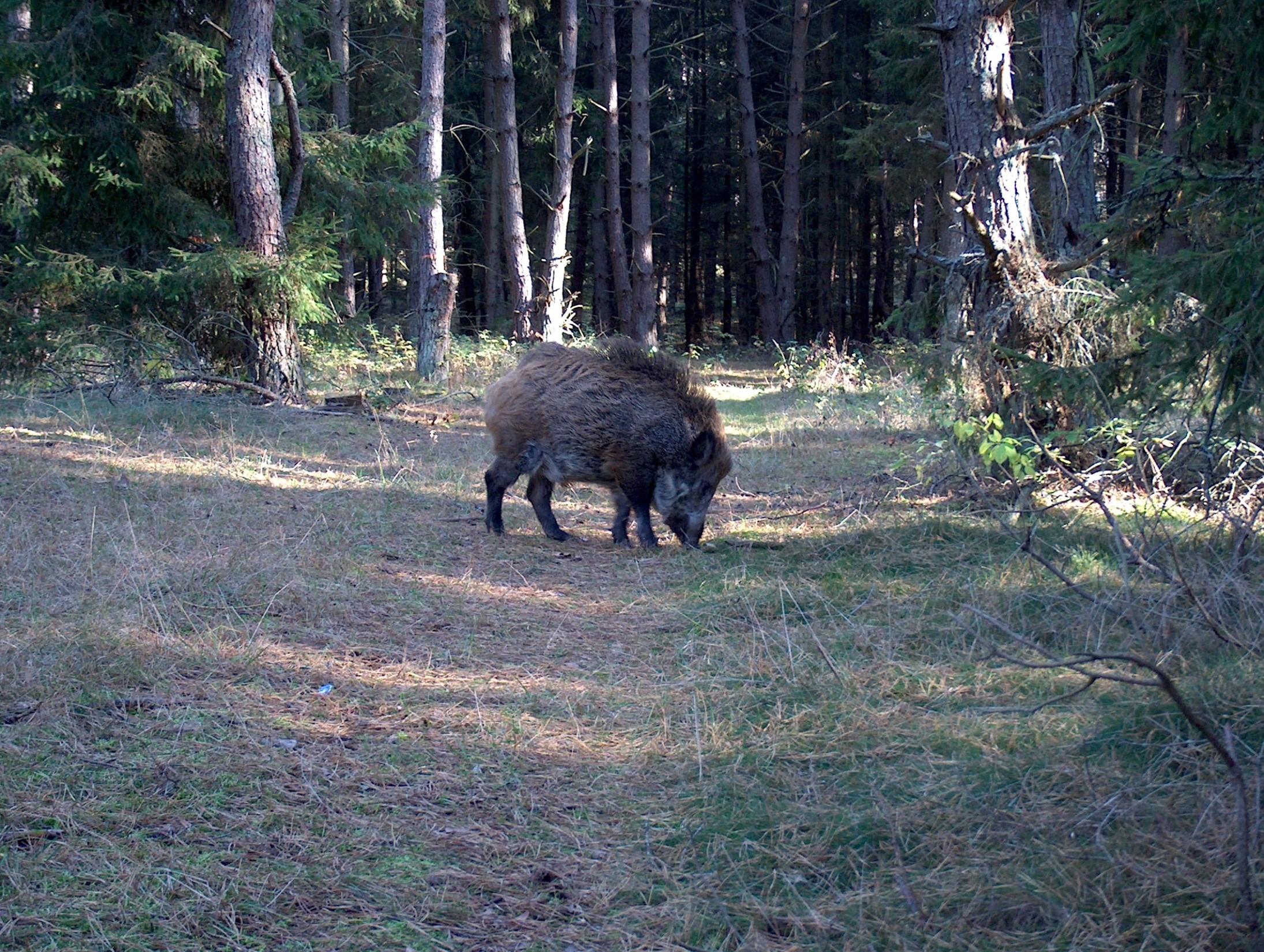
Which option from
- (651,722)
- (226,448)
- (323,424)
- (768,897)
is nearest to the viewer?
(768,897)

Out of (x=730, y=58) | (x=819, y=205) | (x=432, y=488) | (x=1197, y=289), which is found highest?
(x=730, y=58)

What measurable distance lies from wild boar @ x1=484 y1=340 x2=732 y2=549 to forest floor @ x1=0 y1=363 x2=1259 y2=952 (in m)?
0.82

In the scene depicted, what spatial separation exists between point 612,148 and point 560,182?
4.18 metres

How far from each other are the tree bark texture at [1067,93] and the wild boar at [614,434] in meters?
5.26

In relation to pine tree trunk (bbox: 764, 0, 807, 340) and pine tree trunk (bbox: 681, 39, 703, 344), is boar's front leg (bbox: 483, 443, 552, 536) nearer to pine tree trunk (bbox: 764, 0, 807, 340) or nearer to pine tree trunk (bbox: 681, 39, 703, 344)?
pine tree trunk (bbox: 764, 0, 807, 340)

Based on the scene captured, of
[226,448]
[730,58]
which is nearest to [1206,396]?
[226,448]

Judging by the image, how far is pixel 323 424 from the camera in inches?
498

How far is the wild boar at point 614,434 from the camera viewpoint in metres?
8.16

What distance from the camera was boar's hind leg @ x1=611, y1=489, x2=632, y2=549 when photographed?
858cm

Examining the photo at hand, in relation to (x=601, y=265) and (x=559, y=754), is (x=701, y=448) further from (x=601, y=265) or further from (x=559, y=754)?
(x=601, y=265)

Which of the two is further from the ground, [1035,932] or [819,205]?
[819,205]

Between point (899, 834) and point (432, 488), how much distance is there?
7143 millimetres

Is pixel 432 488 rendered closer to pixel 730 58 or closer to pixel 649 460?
pixel 649 460

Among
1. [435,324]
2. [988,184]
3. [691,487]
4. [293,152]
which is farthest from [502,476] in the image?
[435,324]
